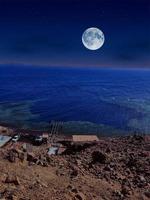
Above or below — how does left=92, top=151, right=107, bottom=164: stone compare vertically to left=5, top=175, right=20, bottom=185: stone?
below

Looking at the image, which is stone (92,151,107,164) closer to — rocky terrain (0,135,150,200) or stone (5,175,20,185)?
rocky terrain (0,135,150,200)

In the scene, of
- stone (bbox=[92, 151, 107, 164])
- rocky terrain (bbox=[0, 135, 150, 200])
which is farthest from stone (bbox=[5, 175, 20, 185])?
stone (bbox=[92, 151, 107, 164])

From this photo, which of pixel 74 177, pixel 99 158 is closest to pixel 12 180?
pixel 74 177

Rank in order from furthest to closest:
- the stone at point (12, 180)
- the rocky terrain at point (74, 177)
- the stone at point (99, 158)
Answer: the stone at point (99, 158), the stone at point (12, 180), the rocky terrain at point (74, 177)

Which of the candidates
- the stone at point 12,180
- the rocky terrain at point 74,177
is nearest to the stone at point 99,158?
the rocky terrain at point 74,177

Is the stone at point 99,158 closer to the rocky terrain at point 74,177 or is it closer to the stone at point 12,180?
the rocky terrain at point 74,177

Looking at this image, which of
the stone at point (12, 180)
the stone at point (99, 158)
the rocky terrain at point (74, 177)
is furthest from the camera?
the stone at point (99, 158)

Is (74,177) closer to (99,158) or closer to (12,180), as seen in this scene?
(12,180)

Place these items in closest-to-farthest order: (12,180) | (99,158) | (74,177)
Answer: (12,180), (74,177), (99,158)
